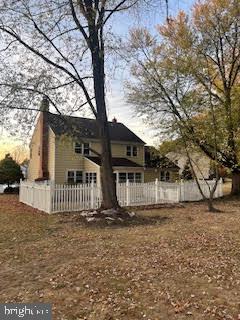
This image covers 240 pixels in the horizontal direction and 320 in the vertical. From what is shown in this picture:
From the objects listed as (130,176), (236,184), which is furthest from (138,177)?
(236,184)

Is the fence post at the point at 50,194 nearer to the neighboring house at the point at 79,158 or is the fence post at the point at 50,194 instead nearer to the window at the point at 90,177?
the neighboring house at the point at 79,158

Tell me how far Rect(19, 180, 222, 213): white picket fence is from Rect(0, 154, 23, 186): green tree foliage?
10326 mm

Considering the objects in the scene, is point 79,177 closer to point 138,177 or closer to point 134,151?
point 138,177

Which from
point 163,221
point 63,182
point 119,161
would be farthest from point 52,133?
point 163,221

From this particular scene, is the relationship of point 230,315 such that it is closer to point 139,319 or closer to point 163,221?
point 139,319

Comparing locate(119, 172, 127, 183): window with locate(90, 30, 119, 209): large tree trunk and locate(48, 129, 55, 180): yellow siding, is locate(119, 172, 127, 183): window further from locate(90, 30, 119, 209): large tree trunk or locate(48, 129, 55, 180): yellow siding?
locate(90, 30, 119, 209): large tree trunk

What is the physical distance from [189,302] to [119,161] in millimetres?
24068

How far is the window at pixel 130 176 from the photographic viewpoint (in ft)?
92.6

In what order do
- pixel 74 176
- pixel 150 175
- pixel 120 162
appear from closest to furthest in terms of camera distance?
pixel 74 176 < pixel 120 162 < pixel 150 175

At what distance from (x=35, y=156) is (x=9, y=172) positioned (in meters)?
3.03

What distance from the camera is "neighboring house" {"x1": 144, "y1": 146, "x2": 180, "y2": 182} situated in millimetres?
29656

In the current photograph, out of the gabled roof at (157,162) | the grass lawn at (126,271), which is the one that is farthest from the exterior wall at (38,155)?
the grass lawn at (126,271)

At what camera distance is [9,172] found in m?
31.8

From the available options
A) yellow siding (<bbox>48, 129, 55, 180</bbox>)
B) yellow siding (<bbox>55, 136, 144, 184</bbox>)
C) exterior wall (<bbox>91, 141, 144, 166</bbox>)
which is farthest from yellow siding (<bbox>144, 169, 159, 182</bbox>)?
yellow siding (<bbox>48, 129, 55, 180</bbox>)
